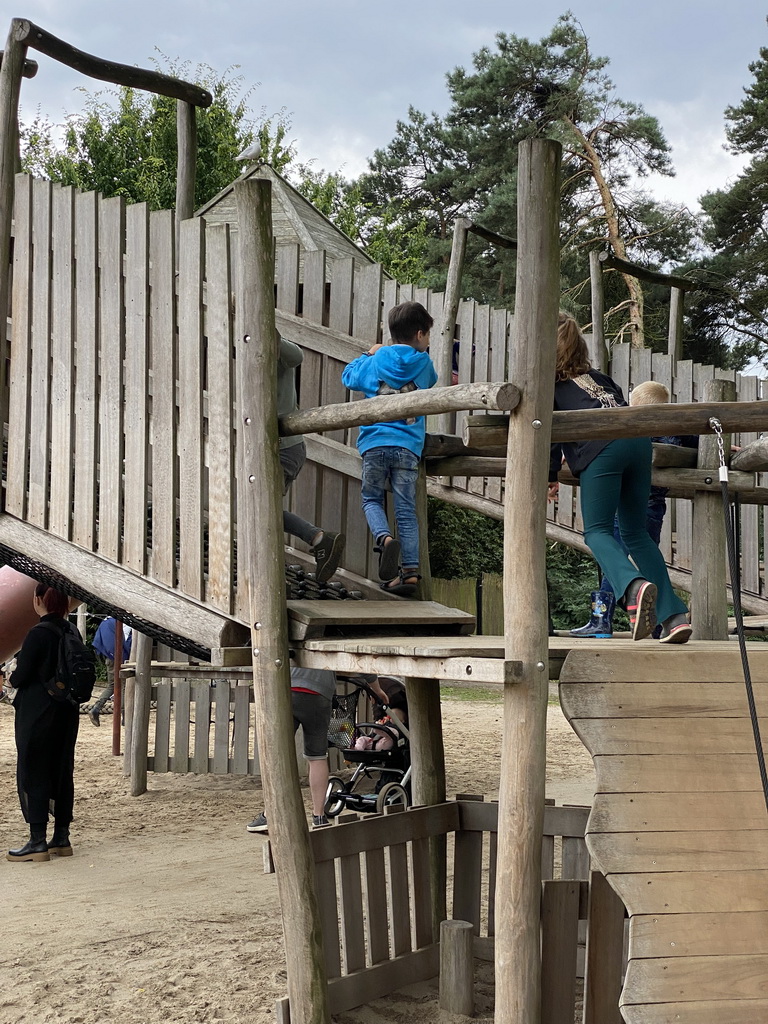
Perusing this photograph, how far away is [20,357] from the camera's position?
18.5ft

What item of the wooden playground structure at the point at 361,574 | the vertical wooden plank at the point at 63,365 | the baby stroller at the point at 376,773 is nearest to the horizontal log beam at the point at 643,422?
the wooden playground structure at the point at 361,574

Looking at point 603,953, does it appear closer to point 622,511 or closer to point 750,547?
point 622,511

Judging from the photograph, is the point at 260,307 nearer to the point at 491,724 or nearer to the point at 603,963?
the point at 603,963

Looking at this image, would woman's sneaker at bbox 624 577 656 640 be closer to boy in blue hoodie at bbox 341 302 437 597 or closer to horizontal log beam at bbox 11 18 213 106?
boy in blue hoodie at bbox 341 302 437 597

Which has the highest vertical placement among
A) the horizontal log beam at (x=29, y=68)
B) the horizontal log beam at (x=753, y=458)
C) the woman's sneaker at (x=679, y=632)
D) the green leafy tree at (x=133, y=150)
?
the green leafy tree at (x=133, y=150)

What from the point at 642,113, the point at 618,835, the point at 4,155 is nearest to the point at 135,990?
the point at 618,835

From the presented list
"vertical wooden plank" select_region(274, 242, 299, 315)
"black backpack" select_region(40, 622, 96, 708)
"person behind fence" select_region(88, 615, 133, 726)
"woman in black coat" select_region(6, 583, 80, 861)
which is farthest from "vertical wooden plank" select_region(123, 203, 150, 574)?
"person behind fence" select_region(88, 615, 133, 726)

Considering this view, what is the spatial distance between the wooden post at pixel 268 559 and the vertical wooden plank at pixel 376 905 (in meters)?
0.43

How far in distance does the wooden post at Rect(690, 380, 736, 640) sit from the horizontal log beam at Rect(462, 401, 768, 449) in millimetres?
882

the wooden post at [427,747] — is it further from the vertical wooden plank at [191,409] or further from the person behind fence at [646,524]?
the vertical wooden plank at [191,409]

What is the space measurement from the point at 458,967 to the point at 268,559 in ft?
5.93

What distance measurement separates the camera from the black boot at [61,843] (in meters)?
7.57

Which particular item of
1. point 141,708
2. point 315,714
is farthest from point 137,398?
point 141,708

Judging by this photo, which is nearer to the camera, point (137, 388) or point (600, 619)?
point (137, 388)
